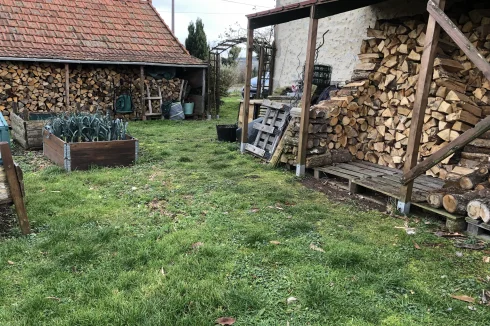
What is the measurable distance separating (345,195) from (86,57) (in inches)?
353

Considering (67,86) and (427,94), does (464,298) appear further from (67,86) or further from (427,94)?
(67,86)

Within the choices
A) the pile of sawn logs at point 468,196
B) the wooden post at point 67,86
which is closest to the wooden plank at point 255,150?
the pile of sawn logs at point 468,196

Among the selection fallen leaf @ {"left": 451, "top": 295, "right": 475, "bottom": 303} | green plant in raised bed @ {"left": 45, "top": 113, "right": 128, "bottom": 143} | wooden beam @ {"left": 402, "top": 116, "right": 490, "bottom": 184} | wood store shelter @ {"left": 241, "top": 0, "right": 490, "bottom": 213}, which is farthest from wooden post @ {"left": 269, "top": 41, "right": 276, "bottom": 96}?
fallen leaf @ {"left": 451, "top": 295, "right": 475, "bottom": 303}

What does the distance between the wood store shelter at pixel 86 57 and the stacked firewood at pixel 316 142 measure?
6.09 meters

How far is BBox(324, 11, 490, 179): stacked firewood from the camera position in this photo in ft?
16.4

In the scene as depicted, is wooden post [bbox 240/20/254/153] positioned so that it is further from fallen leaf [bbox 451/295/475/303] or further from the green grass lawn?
fallen leaf [bbox 451/295/475/303]

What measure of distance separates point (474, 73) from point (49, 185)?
19.7 feet

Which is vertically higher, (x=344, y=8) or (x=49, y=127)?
(x=344, y=8)

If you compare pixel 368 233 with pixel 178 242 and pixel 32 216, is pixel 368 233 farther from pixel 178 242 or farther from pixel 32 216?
pixel 32 216

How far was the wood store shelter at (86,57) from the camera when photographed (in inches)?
406

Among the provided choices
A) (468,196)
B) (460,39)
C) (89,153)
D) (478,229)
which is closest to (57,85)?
(89,153)

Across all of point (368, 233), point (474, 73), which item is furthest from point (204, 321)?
point (474, 73)

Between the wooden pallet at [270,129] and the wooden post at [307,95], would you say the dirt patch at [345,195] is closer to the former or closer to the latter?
the wooden post at [307,95]

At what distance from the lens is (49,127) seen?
21.5ft
